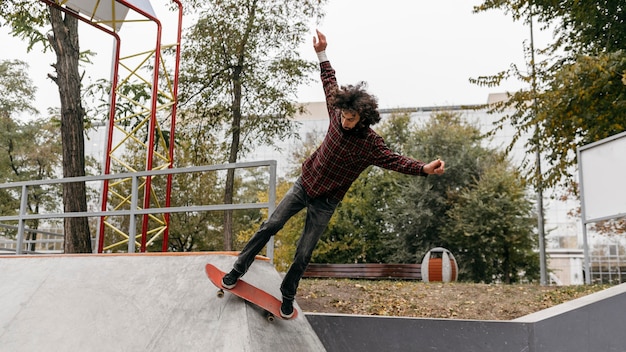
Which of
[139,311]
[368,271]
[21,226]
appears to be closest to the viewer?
[139,311]

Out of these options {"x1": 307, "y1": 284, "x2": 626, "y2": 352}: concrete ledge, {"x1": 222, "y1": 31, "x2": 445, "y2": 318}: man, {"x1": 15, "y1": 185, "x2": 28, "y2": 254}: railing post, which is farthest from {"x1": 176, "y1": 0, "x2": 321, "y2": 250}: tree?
{"x1": 222, "y1": 31, "x2": 445, "y2": 318}: man

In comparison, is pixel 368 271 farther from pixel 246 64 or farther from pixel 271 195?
pixel 271 195

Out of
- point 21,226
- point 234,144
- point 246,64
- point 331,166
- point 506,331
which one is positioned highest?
point 246,64

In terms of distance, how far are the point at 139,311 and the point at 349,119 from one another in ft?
9.79

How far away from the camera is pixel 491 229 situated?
87.1ft

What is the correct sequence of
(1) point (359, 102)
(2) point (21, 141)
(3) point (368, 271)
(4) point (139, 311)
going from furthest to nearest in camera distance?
(2) point (21, 141) < (3) point (368, 271) < (4) point (139, 311) < (1) point (359, 102)

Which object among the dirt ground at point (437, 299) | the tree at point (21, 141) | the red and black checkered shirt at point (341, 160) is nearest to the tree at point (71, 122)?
the dirt ground at point (437, 299)

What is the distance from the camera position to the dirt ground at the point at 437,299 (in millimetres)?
8305

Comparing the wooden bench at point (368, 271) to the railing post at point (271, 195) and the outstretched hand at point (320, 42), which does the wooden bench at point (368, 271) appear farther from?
the outstretched hand at point (320, 42)

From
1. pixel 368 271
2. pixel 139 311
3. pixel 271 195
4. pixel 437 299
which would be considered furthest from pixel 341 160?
pixel 368 271

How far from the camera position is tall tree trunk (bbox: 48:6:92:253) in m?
11.1

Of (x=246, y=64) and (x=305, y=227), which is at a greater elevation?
(x=246, y=64)

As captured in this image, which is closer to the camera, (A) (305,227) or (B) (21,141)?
(A) (305,227)

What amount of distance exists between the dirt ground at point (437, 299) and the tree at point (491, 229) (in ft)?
56.6
